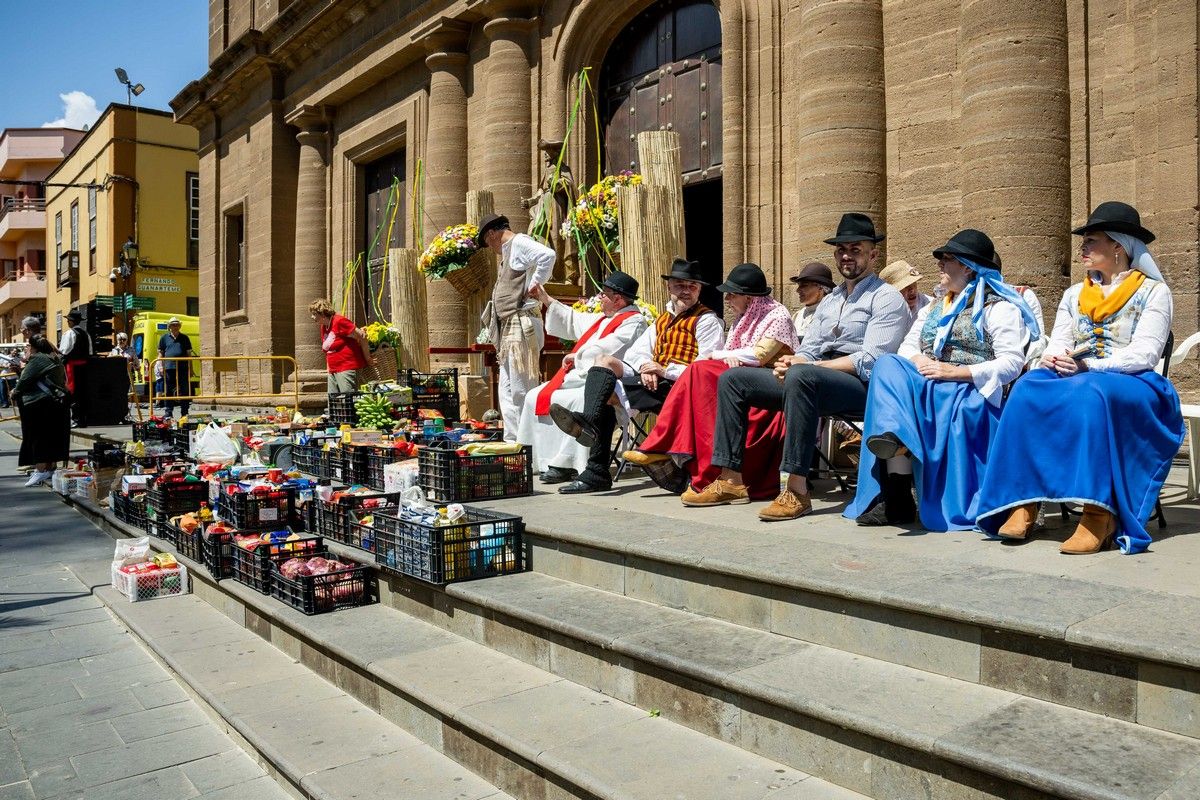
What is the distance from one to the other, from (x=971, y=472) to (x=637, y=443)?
3338mm

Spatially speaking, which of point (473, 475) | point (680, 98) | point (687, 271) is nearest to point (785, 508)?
point (687, 271)

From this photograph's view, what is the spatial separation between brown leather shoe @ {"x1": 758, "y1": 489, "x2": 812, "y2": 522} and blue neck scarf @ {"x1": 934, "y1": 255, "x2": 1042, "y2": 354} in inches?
41.6

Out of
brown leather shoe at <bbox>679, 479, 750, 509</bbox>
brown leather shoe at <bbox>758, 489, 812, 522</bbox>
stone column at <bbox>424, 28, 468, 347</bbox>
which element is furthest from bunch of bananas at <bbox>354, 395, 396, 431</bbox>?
brown leather shoe at <bbox>758, 489, 812, 522</bbox>

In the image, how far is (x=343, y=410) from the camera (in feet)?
34.5

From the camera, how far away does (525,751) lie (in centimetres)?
330

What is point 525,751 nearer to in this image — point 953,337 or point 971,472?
point 971,472

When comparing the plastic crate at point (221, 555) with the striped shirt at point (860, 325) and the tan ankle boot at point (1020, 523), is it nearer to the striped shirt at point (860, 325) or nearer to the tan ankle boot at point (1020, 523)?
the striped shirt at point (860, 325)

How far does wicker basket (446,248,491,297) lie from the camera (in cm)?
1056

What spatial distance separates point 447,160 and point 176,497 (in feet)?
25.4

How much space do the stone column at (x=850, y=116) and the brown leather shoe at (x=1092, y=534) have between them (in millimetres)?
4641

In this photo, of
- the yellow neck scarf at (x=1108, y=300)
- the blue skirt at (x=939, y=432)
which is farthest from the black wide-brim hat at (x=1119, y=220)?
the blue skirt at (x=939, y=432)

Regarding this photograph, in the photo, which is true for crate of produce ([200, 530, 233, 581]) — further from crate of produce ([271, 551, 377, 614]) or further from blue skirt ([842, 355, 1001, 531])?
blue skirt ([842, 355, 1001, 531])

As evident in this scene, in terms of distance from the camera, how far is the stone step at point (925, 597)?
2.87m

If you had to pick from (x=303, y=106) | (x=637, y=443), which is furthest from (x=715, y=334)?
(x=303, y=106)
